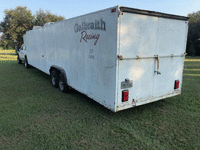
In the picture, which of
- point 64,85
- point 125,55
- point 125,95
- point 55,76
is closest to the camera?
point 125,55

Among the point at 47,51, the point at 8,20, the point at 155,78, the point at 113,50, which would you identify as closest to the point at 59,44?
the point at 47,51

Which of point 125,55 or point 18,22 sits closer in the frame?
point 125,55

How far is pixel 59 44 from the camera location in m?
6.15

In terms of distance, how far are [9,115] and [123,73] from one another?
3.41 m

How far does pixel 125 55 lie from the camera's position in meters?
3.57

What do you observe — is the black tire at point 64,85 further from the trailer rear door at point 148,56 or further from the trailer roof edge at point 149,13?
the trailer roof edge at point 149,13

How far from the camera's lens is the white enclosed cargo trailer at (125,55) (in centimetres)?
351

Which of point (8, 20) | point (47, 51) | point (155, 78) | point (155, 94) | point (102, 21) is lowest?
point (155, 94)

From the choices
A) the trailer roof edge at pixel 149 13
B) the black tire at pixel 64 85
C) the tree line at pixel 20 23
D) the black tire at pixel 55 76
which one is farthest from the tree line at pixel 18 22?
the trailer roof edge at pixel 149 13

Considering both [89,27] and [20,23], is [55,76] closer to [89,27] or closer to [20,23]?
[89,27]

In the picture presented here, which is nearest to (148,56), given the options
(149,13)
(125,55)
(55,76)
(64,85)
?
(125,55)

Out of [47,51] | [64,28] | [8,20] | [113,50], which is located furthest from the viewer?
[8,20]

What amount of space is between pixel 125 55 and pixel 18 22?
2895 centimetres

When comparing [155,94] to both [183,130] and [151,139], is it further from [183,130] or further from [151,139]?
[151,139]
